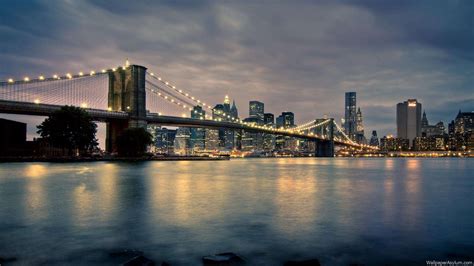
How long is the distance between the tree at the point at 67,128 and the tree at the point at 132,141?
589 cm

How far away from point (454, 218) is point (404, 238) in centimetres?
564

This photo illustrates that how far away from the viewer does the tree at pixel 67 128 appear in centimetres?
6638

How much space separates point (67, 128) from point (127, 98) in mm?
18238

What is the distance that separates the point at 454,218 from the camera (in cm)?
1527

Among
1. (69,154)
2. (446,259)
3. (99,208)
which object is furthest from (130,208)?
(69,154)

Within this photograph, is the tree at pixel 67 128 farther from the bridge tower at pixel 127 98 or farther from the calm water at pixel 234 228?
the calm water at pixel 234 228

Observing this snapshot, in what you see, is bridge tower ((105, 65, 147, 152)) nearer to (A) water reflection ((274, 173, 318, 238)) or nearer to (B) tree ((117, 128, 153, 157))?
(B) tree ((117, 128, 153, 157))

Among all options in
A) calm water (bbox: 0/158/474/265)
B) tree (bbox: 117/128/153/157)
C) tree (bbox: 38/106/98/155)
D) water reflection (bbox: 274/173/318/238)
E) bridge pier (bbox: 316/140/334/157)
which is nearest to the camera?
calm water (bbox: 0/158/474/265)

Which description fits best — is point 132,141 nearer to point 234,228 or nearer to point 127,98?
point 127,98

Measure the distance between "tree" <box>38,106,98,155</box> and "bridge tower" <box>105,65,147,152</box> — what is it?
10.6 metres

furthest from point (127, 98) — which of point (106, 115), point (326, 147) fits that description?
point (326, 147)

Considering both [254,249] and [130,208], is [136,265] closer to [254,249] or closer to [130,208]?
[254,249]

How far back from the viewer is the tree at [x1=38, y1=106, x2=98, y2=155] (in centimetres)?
6638

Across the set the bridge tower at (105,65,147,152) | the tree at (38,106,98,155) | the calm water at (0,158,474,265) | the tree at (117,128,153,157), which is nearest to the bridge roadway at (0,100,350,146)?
the bridge tower at (105,65,147,152)
